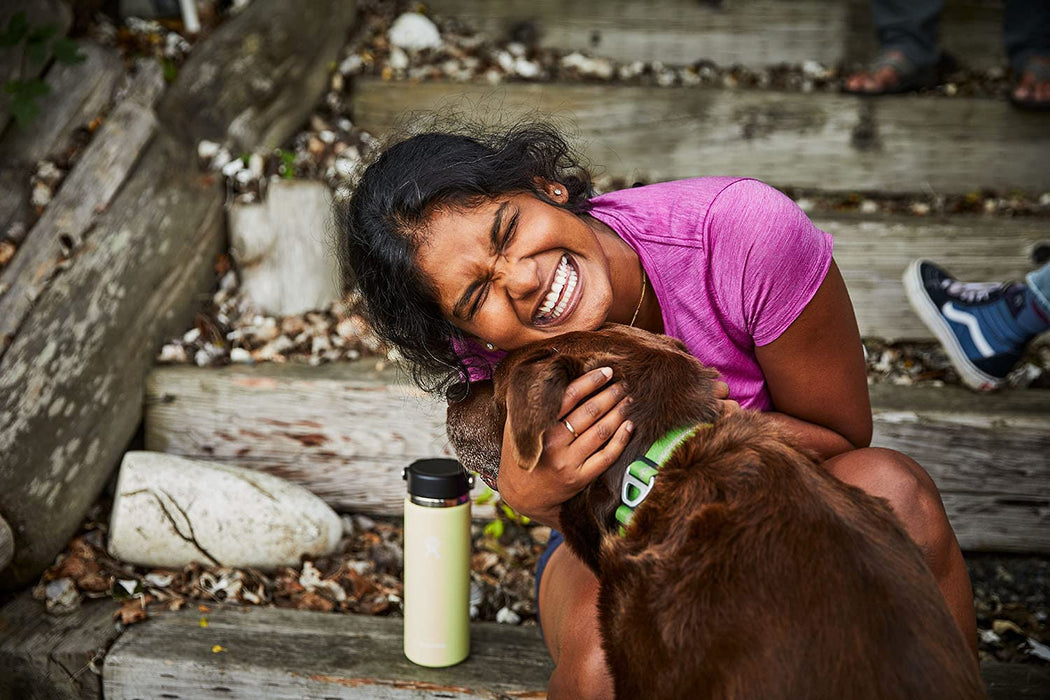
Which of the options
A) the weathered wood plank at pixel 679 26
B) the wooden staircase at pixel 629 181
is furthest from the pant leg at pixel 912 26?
the weathered wood plank at pixel 679 26

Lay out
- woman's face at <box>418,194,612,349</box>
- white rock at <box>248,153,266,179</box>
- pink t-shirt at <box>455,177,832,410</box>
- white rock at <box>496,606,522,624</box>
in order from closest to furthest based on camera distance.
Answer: woman's face at <box>418,194,612,349</box> → pink t-shirt at <box>455,177,832,410</box> → white rock at <box>496,606,522,624</box> → white rock at <box>248,153,266,179</box>

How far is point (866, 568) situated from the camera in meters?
1.33

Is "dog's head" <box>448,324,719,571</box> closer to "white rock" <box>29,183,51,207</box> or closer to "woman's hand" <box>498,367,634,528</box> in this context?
"woman's hand" <box>498,367,634,528</box>

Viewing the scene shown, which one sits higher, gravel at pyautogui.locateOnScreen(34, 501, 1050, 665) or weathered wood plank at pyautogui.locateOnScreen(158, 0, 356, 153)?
weathered wood plank at pyautogui.locateOnScreen(158, 0, 356, 153)

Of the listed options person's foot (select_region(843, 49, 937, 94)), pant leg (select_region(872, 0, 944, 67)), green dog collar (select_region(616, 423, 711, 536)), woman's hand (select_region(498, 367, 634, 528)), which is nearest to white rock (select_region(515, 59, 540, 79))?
person's foot (select_region(843, 49, 937, 94))

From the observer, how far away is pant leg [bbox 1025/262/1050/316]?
2.65m

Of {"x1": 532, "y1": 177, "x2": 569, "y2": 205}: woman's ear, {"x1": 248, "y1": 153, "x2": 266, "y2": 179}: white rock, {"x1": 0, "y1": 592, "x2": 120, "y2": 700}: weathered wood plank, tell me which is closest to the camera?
{"x1": 532, "y1": 177, "x2": 569, "y2": 205}: woman's ear

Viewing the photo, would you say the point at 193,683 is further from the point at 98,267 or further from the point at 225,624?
the point at 98,267

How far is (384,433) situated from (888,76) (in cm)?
245

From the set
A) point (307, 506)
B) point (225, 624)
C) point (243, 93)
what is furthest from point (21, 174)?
point (225, 624)

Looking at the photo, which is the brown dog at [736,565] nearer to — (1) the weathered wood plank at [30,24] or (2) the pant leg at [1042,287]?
(2) the pant leg at [1042,287]

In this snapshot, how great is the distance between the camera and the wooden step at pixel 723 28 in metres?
3.94

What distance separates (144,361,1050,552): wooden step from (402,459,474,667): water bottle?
556 mm

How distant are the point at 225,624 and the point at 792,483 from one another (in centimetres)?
161
